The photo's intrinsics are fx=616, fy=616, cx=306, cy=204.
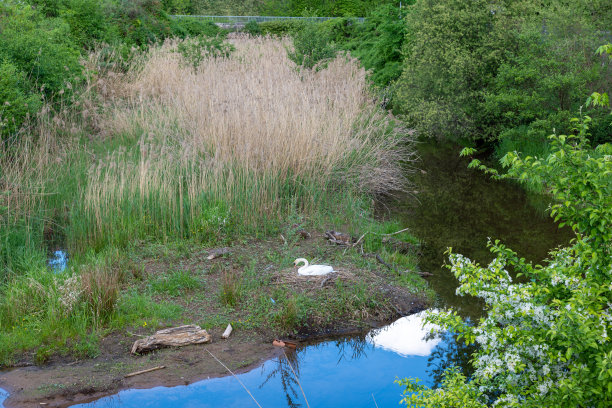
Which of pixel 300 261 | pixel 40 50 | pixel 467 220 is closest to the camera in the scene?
pixel 300 261

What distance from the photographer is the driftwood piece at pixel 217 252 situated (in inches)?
286

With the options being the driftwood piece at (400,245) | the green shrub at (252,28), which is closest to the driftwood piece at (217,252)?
the driftwood piece at (400,245)

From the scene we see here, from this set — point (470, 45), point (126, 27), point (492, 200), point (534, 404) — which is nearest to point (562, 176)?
point (534, 404)

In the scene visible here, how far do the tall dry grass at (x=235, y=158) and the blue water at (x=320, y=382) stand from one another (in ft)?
8.88

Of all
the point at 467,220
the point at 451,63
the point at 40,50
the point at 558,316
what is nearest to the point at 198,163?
the point at 40,50

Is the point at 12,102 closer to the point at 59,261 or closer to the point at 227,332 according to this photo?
the point at 59,261

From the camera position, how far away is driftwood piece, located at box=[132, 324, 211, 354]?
555cm

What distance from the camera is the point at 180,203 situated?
25.2 ft

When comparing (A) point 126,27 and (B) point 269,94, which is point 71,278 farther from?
(A) point 126,27

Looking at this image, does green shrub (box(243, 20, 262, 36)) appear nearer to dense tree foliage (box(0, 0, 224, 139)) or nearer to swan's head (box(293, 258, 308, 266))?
dense tree foliage (box(0, 0, 224, 139))

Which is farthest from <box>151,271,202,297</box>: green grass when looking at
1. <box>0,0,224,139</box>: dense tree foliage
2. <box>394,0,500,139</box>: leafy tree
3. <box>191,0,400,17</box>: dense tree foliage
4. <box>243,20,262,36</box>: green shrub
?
<box>191,0,400,17</box>: dense tree foliage

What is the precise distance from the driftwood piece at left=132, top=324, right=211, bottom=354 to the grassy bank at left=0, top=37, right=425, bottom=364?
279 mm

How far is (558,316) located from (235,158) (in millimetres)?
5683

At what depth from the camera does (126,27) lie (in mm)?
18594
